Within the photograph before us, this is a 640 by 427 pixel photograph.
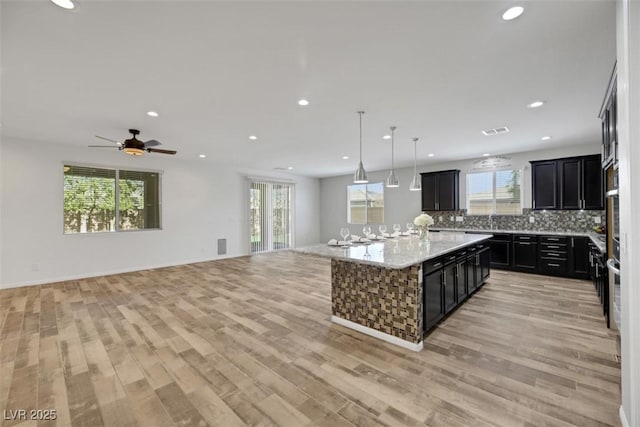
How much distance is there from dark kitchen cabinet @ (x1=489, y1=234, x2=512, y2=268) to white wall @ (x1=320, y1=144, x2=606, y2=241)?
3.40 ft

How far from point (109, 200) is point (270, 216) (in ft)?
14.3

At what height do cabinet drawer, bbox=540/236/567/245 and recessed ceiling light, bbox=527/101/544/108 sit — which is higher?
recessed ceiling light, bbox=527/101/544/108

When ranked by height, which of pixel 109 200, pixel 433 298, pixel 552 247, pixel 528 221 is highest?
pixel 109 200

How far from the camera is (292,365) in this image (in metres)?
2.51

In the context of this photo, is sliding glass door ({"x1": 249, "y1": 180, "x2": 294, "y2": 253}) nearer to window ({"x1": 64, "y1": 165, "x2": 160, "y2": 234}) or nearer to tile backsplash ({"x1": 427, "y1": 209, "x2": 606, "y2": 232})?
window ({"x1": 64, "y1": 165, "x2": 160, "y2": 234})

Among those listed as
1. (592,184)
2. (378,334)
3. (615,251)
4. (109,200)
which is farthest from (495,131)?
(109,200)

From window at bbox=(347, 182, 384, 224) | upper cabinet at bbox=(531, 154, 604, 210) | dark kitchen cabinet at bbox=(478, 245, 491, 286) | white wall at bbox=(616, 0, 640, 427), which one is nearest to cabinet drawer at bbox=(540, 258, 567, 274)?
upper cabinet at bbox=(531, 154, 604, 210)

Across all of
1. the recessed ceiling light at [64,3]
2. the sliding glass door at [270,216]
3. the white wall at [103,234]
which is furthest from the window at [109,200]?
Answer: the recessed ceiling light at [64,3]

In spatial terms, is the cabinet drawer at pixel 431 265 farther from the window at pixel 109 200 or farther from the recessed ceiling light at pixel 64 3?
the window at pixel 109 200

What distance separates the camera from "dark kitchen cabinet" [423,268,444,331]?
117 inches

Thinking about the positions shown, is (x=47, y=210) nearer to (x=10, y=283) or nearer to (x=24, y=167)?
(x=24, y=167)

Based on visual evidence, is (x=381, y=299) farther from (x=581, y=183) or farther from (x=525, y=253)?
(x=581, y=183)

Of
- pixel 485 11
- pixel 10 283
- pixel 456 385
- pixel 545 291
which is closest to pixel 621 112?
pixel 485 11

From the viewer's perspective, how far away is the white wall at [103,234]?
5.16 metres
